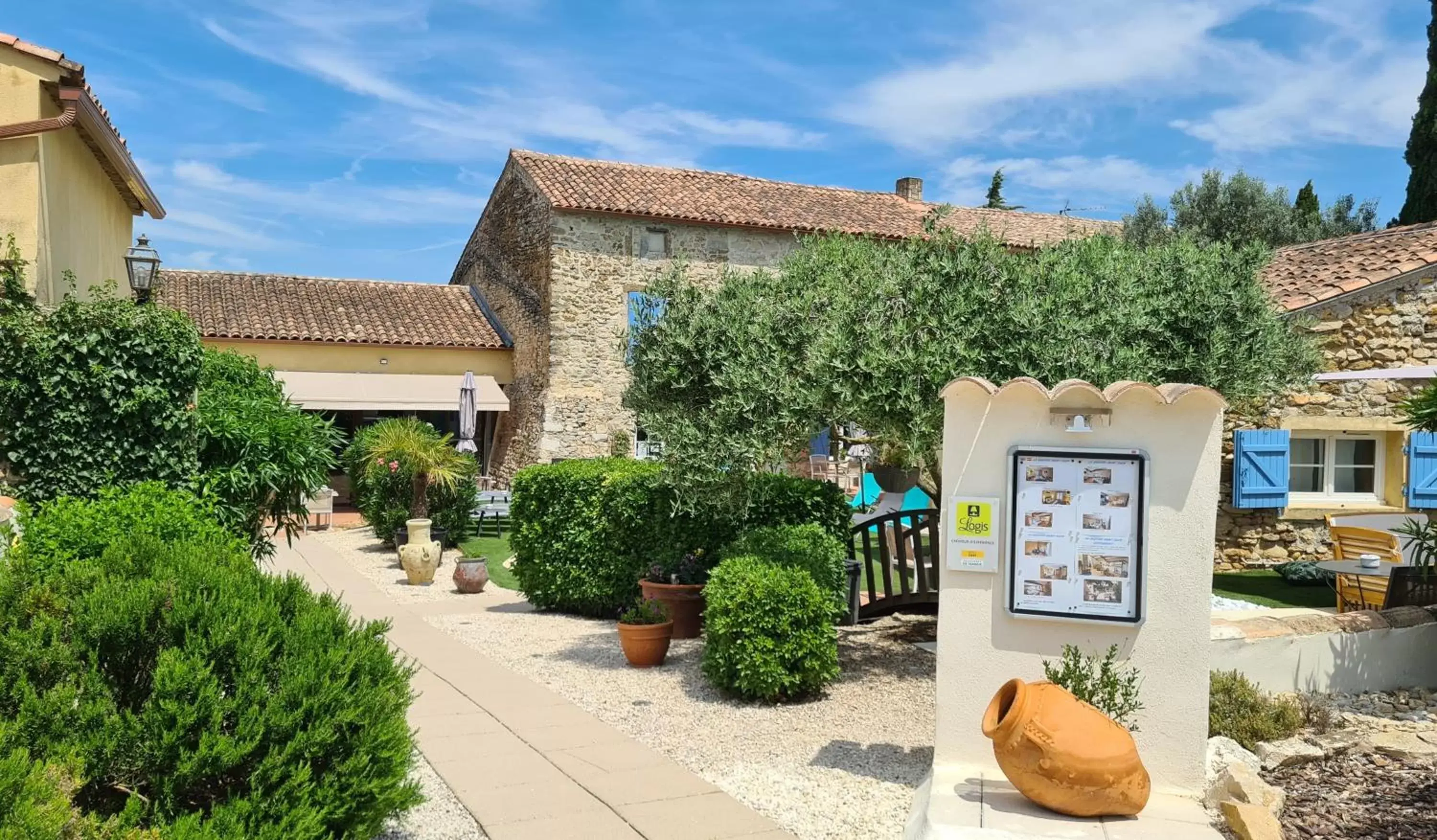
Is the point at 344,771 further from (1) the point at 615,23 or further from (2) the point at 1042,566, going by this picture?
(1) the point at 615,23

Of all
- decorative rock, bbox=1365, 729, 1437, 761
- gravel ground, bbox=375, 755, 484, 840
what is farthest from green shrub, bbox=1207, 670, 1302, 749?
gravel ground, bbox=375, 755, 484, 840

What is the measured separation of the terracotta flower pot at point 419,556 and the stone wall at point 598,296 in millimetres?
7980

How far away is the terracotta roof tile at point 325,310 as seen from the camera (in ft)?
77.7

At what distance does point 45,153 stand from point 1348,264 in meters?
16.2

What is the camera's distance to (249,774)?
13.8 ft

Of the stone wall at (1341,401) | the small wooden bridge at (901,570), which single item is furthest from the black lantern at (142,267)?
the stone wall at (1341,401)

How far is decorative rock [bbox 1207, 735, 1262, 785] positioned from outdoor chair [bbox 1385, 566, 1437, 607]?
12.8 feet

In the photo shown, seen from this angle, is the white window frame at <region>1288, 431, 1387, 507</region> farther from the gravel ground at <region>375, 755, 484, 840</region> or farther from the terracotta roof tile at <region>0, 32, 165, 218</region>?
the terracotta roof tile at <region>0, 32, 165, 218</region>

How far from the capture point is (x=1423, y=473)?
44.4ft

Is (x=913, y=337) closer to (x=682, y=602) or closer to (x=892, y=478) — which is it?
(x=682, y=602)

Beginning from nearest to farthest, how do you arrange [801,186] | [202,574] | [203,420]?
[202,574] < [203,420] < [801,186]

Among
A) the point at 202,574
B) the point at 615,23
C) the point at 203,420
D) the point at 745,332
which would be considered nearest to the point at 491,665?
the point at 203,420

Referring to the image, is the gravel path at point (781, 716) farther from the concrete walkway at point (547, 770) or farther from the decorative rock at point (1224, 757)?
the decorative rock at point (1224, 757)

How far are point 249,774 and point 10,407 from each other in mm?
5848
